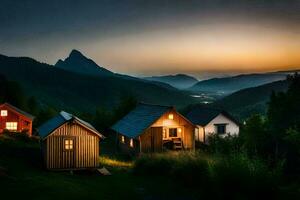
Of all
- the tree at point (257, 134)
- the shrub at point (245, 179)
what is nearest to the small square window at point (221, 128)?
the tree at point (257, 134)

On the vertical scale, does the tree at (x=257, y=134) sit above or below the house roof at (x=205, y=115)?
below

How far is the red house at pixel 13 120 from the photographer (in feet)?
186

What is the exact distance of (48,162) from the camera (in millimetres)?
30422

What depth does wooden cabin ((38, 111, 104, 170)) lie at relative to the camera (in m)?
30.6

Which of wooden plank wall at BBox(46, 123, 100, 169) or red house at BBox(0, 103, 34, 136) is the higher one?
red house at BBox(0, 103, 34, 136)

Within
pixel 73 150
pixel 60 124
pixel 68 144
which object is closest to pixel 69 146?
pixel 68 144

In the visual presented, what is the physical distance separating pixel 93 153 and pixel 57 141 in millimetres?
3365

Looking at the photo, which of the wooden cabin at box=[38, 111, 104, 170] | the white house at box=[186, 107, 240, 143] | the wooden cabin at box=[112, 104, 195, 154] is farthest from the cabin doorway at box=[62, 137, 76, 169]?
the white house at box=[186, 107, 240, 143]

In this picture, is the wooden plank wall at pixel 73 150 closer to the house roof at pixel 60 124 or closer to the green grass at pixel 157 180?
the house roof at pixel 60 124

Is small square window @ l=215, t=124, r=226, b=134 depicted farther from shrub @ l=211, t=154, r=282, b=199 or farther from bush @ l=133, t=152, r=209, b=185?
shrub @ l=211, t=154, r=282, b=199

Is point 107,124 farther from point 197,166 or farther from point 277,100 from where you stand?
point 197,166

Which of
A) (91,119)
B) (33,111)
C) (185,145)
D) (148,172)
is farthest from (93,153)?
(33,111)

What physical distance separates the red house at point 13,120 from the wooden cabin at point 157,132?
18620 mm

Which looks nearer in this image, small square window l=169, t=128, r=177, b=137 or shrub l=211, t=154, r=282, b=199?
shrub l=211, t=154, r=282, b=199
